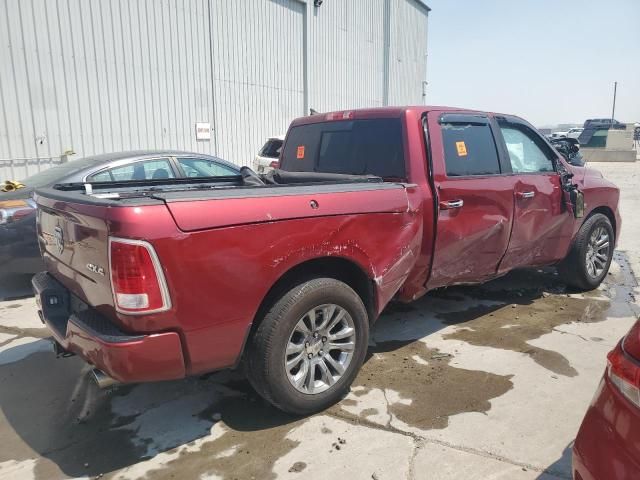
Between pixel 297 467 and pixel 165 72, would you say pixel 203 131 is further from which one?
pixel 297 467

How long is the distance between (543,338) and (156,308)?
3381 millimetres

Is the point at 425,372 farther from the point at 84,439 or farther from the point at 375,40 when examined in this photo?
the point at 375,40

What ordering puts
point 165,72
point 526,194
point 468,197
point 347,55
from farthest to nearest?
point 347,55 → point 165,72 → point 526,194 → point 468,197

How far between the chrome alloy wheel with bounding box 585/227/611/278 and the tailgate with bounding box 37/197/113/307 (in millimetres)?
4950

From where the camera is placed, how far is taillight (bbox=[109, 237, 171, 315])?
2.31 metres

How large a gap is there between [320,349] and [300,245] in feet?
2.40

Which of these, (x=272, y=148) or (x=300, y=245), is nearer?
(x=300, y=245)

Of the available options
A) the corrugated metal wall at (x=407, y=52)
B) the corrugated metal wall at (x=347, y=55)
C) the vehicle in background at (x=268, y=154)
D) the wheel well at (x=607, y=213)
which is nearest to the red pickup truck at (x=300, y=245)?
the wheel well at (x=607, y=213)

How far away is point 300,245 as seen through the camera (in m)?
2.84

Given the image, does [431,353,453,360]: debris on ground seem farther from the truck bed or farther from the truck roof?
the truck roof

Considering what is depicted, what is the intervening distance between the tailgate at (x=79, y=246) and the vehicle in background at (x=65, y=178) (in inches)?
84.2

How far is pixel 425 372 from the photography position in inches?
147

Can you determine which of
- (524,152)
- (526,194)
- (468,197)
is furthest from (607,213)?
(468,197)

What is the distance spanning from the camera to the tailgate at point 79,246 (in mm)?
2441
